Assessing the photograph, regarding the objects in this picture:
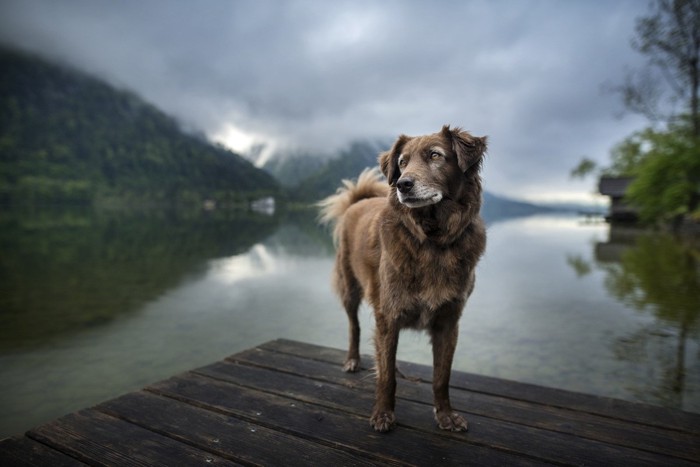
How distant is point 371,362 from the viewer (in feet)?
14.8

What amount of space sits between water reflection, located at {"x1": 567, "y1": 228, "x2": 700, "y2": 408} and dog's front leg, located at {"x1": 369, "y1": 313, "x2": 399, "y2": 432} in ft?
16.4

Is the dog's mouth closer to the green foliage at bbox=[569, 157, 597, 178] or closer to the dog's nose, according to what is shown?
the dog's nose

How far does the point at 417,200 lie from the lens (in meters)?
2.79

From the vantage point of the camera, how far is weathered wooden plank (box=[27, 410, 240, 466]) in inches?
103

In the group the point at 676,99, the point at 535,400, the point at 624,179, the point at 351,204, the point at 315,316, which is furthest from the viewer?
the point at 624,179

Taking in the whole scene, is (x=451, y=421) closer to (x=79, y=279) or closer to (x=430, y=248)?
(x=430, y=248)

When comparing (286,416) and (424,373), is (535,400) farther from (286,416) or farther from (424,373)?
(286,416)

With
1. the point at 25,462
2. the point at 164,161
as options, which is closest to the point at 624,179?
the point at 25,462

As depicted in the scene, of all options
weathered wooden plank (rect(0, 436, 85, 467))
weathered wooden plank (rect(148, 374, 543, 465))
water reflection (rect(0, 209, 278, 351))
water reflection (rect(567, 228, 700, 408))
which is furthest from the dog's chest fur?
water reflection (rect(0, 209, 278, 351))

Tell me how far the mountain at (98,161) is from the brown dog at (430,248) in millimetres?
131677

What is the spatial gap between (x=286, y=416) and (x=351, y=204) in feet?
8.78

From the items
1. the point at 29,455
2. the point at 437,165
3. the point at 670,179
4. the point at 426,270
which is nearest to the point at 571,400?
the point at 426,270

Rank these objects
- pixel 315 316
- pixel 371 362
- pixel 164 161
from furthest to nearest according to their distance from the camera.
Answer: pixel 164 161 < pixel 315 316 < pixel 371 362

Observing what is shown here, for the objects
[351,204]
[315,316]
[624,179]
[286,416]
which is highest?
[624,179]
